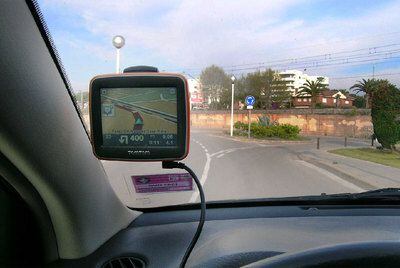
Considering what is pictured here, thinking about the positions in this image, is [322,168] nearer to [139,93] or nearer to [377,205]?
[377,205]

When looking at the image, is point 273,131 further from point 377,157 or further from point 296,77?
point 296,77

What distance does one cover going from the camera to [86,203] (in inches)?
83.1

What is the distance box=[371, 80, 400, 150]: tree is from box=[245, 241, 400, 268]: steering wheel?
22912 millimetres

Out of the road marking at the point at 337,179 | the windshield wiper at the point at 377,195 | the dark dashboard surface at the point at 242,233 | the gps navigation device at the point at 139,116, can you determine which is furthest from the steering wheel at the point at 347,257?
the road marking at the point at 337,179

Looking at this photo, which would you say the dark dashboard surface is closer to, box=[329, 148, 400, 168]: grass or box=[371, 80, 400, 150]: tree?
box=[329, 148, 400, 168]: grass

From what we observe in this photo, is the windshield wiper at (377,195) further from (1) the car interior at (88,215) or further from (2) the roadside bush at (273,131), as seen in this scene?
(2) the roadside bush at (273,131)

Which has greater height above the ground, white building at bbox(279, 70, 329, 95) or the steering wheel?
white building at bbox(279, 70, 329, 95)

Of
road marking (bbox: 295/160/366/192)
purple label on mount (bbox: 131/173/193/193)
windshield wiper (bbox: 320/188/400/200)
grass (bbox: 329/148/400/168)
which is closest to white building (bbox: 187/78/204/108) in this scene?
purple label on mount (bbox: 131/173/193/193)

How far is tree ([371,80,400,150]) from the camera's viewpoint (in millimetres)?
22703

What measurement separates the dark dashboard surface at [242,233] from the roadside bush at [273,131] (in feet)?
47.6

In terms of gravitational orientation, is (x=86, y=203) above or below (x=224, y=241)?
above

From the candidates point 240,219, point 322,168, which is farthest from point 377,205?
point 322,168

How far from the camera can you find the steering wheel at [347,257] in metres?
1.09

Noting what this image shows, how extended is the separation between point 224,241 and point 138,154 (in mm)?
669
